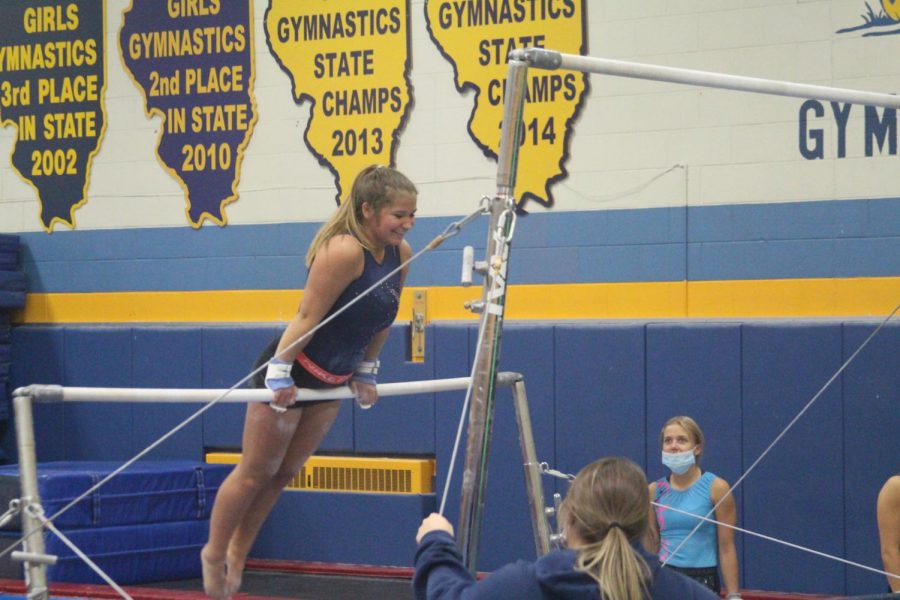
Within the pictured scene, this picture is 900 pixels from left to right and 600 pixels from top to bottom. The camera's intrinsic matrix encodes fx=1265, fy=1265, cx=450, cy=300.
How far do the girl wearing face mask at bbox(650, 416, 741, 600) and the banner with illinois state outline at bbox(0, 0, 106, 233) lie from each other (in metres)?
4.35

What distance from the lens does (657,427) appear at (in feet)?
21.2

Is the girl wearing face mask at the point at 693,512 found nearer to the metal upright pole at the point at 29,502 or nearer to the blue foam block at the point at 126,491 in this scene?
the metal upright pole at the point at 29,502

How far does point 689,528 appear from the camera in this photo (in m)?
5.16

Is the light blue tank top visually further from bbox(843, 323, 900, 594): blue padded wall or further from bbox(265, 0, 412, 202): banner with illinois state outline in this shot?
bbox(265, 0, 412, 202): banner with illinois state outline

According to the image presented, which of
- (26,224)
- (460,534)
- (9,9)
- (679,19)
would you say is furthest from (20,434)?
(9,9)

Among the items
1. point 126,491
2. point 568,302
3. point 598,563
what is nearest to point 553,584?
point 598,563

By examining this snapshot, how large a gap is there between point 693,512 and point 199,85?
4.09 m

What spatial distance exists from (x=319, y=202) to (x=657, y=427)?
233 centimetres

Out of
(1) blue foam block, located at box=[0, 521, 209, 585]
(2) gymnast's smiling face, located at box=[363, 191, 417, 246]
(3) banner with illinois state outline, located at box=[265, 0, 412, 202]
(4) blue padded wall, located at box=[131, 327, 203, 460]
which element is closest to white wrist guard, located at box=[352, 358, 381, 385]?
(2) gymnast's smiling face, located at box=[363, 191, 417, 246]

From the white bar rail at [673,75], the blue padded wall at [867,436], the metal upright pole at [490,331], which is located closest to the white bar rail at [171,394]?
the metal upright pole at [490,331]

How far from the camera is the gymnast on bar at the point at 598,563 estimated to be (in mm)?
2332

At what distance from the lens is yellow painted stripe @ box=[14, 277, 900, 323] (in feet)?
20.2

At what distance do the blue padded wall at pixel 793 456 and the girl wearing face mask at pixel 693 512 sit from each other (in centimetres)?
104

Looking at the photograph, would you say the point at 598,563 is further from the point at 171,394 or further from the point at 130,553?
the point at 130,553
